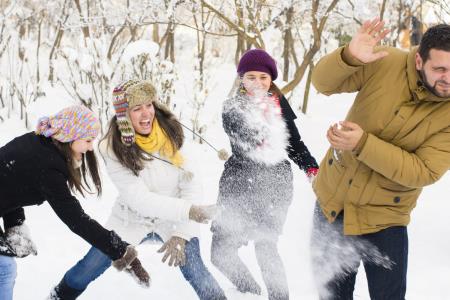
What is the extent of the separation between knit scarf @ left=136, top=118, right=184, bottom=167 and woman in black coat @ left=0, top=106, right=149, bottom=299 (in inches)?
12.0

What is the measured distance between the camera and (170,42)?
1061cm

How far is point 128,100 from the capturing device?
2654 millimetres

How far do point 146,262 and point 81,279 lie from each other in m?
1.22

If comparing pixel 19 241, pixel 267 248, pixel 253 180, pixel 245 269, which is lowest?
pixel 245 269

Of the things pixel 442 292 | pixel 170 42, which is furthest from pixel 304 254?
pixel 170 42

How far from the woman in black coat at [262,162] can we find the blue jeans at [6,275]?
125 centimetres

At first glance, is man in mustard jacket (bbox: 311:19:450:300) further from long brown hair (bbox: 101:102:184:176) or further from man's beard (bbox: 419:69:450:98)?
long brown hair (bbox: 101:102:184:176)

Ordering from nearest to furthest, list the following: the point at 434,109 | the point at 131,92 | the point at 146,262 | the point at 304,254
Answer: the point at 434,109 < the point at 131,92 < the point at 146,262 < the point at 304,254

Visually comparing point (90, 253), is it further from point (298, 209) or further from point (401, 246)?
point (298, 209)

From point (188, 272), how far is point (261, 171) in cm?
77

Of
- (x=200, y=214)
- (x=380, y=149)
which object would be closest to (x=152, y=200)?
(x=200, y=214)

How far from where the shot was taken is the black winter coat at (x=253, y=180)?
9.99 ft

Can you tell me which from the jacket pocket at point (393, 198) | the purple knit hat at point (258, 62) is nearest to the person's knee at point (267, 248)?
the jacket pocket at point (393, 198)

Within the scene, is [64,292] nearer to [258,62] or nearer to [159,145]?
[159,145]
